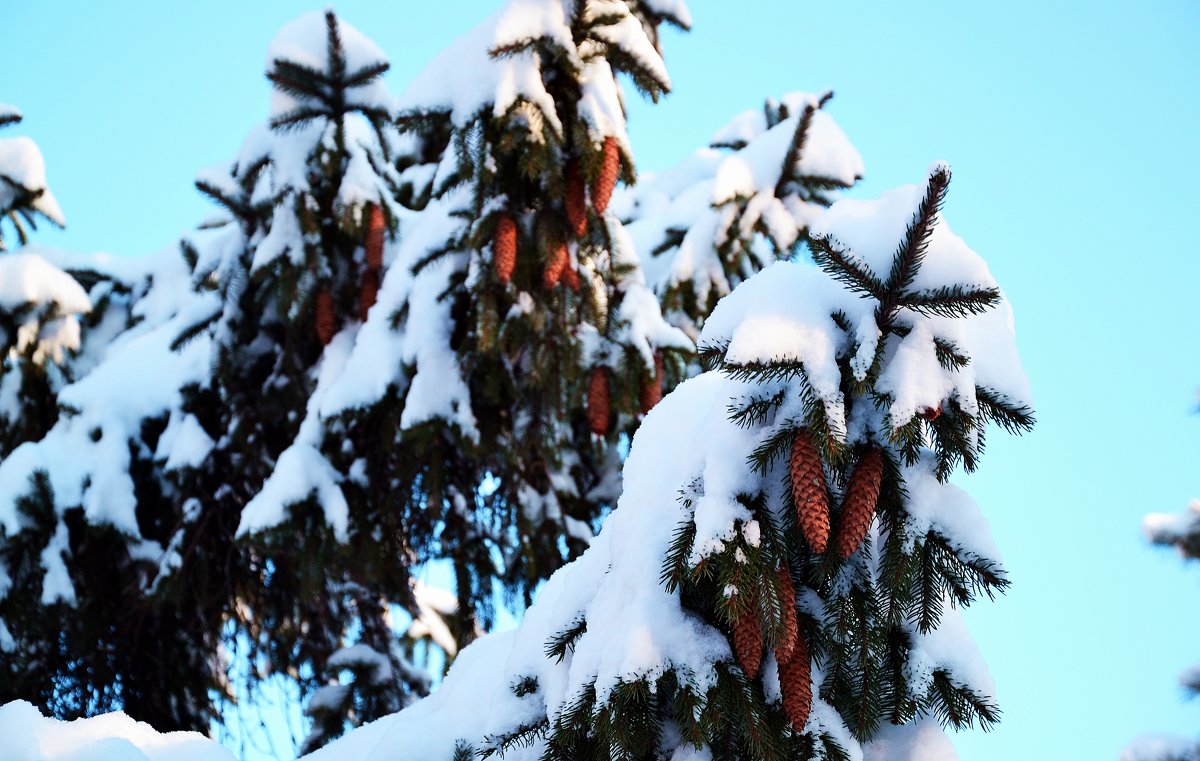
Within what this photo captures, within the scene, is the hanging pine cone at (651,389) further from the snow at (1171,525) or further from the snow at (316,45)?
the snow at (1171,525)

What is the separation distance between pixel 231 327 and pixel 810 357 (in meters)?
3.75

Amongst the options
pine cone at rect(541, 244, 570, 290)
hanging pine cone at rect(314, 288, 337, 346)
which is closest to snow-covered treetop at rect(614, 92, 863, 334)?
pine cone at rect(541, 244, 570, 290)

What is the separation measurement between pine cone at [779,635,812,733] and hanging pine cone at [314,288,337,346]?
3.32 m

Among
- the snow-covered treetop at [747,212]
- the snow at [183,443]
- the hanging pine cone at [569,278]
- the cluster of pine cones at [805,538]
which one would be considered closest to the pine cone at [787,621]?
the cluster of pine cones at [805,538]

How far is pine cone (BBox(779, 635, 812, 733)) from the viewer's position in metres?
1.60

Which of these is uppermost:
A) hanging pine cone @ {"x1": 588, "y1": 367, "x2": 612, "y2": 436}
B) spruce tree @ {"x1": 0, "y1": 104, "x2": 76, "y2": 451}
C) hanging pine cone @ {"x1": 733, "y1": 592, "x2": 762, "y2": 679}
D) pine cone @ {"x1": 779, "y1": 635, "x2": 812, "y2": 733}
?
spruce tree @ {"x1": 0, "y1": 104, "x2": 76, "y2": 451}

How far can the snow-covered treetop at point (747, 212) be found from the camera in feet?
14.7

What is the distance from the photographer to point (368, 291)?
4566 mm

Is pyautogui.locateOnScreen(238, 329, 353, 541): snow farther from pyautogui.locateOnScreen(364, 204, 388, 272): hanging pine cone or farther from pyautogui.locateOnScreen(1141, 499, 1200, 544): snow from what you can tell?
pyautogui.locateOnScreen(1141, 499, 1200, 544): snow

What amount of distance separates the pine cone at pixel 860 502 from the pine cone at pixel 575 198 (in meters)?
2.18

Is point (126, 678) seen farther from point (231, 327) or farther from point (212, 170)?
point (212, 170)

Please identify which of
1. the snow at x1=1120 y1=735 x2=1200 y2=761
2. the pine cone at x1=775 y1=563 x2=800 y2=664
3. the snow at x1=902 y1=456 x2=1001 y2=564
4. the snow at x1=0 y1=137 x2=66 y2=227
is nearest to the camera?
the pine cone at x1=775 y1=563 x2=800 y2=664

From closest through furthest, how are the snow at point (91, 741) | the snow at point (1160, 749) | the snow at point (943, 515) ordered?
the snow at point (943, 515) → the snow at point (91, 741) → the snow at point (1160, 749)

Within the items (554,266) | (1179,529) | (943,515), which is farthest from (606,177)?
(1179,529)
